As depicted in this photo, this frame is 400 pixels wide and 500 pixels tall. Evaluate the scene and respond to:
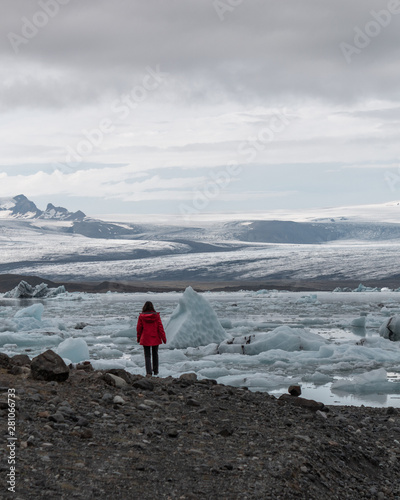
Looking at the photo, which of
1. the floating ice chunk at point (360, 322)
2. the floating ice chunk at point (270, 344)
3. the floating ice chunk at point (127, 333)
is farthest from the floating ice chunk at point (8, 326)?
the floating ice chunk at point (360, 322)

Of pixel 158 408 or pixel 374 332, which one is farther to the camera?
pixel 374 332

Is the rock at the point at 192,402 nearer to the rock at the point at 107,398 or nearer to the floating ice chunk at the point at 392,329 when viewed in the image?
the rock at the point at 107,398

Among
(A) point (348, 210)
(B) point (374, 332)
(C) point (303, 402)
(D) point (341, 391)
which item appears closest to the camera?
(C) point (303, 402)

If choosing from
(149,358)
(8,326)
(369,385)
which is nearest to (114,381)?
(149,358)

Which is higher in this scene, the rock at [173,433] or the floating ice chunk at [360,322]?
the rock at [173,433]

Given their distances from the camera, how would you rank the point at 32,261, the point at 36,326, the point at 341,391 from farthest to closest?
the point at 32,261 → the point at 36,326 → the point at 341,391

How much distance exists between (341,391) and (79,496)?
563cm

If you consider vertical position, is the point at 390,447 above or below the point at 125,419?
below

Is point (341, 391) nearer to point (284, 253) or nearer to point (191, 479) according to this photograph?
point (191, 479)

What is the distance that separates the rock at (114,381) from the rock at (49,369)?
39 cm

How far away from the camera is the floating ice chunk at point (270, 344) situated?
12088 millimetres

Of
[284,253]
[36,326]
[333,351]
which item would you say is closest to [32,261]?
[284,253]

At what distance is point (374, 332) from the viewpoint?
16875mm

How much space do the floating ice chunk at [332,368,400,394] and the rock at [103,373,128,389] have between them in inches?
145
